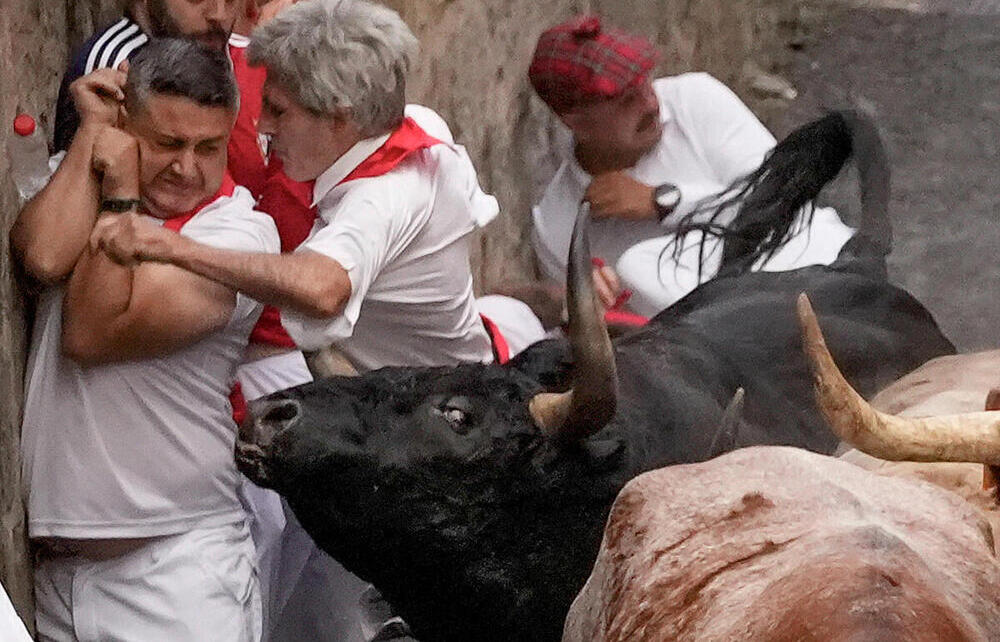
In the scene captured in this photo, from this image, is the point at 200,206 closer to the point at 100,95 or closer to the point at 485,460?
the point at 100,95

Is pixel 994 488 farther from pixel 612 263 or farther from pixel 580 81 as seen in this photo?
pixel 580 81

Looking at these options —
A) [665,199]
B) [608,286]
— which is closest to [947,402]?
[608,286]

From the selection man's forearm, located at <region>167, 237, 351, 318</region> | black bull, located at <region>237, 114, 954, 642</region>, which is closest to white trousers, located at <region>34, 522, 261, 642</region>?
black bull, located at <region>237, 114, 954, 642</region>

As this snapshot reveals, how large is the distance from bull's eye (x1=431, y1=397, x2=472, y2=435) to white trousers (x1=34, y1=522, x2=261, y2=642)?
0.63 metres

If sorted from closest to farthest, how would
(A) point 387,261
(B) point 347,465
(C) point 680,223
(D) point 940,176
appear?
(B) point 347,465, (A) point 387,261, (C) point 680,223, (D) point 940,176

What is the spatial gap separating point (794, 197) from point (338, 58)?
1379 mm

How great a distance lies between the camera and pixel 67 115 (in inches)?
131

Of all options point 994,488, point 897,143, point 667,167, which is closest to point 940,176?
point 897,143

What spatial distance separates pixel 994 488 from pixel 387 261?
52.4 inches

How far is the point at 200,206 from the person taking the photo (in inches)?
126

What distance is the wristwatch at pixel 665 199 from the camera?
14.0 feet

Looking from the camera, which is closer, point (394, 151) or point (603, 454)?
point (603, 454)

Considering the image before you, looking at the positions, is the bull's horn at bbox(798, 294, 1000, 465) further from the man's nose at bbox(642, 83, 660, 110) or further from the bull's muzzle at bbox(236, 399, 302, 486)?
the man's nose at bbox(642, 83, 660, 110)

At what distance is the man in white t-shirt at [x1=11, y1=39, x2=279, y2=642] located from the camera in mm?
3078
